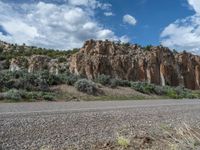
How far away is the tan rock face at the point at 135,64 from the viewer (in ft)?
153

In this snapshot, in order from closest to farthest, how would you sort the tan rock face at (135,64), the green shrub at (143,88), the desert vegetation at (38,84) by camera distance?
the desert vegetation at (38,84), the green shrub at (143,88), the tan rock face at (135,64)

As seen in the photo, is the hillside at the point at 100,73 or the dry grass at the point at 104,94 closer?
the dry grass at the point at 104,94

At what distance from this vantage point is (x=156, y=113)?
16453 mm

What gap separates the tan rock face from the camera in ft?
153

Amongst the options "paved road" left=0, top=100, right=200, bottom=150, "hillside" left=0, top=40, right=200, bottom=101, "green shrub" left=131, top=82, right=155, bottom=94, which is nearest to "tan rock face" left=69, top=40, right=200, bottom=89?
"hillside" left=0, top=40, right=200, bottom=101

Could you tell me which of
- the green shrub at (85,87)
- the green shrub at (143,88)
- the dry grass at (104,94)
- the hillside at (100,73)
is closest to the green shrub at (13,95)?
the hillside at (100,73)

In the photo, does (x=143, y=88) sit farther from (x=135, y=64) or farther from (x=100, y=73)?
(x=135, y=64)

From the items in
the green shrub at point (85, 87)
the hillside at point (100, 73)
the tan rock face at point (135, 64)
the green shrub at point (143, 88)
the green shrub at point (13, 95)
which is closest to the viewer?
the green shrub at point (13, 95)

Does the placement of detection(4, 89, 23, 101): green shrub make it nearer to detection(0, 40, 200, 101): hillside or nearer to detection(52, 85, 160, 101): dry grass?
detection(0, 40, 200, 101): hillside

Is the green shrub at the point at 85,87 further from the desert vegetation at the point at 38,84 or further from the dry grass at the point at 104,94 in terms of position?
the dry grass at the point at 104,94

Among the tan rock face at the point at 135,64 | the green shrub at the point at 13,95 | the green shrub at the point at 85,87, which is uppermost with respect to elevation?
the tan rock face at the point at 135,64

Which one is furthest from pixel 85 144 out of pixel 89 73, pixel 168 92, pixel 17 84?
pixel 89 73

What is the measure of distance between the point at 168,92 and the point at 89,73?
45.2ft

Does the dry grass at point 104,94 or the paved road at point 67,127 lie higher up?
the dry grass at point 104,94
